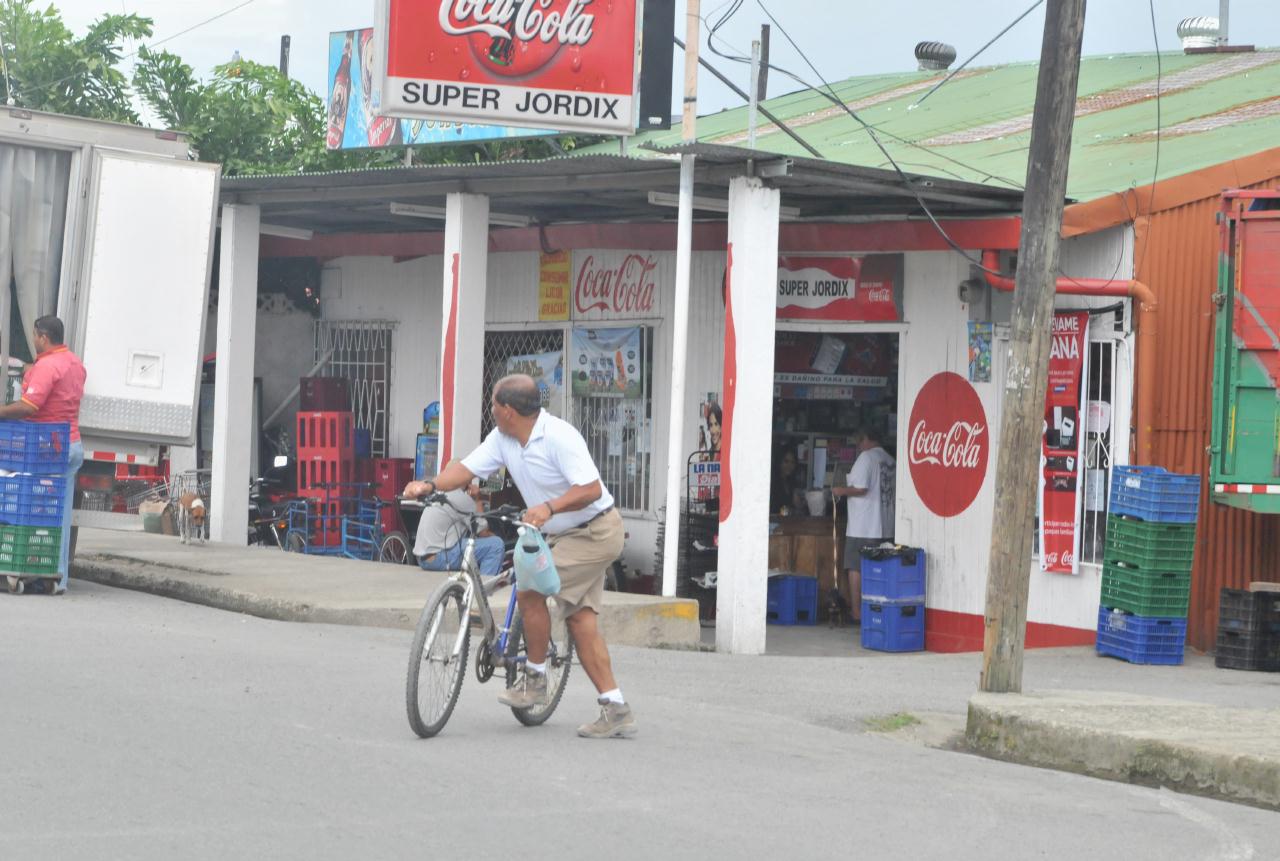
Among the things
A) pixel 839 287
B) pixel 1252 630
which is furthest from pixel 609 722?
pixel 839 287

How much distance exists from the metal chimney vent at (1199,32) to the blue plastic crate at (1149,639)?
10.1 meters

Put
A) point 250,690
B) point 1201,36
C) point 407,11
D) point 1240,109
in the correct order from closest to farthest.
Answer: point 250,690 < point 407,11 < point 1240,109 < point 1201,36

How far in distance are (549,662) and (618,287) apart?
371 inches

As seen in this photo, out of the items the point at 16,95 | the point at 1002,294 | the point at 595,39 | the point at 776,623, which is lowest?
the point at 776,623

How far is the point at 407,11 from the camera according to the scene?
45.2 feet

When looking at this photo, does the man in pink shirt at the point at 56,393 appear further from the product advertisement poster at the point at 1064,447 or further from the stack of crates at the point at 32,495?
the product advertisement poster at the point at 1064,447

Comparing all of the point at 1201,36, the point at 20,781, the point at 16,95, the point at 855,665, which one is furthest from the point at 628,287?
the point at 16,95

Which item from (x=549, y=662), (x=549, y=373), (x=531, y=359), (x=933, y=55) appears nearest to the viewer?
(x=549, y=662)

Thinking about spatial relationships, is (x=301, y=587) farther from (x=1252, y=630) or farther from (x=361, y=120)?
(x=361, y=120)

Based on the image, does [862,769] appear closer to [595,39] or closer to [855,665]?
[855,665]

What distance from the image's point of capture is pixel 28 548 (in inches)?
500

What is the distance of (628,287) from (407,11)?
14.2 ft

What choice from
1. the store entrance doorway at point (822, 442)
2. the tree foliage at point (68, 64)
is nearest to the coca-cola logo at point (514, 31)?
the store entrance doorway at point (822, 442)

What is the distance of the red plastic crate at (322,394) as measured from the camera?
784 inches
